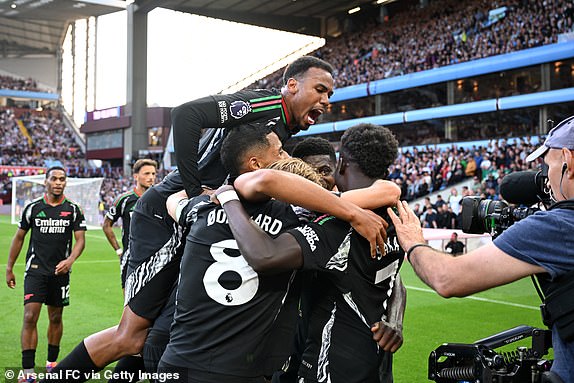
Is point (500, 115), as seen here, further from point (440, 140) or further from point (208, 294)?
point (208, 294)

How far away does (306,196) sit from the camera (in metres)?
2.48

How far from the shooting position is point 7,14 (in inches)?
2152

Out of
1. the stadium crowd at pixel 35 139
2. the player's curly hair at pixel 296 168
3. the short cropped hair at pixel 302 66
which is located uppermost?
the stadium crowd at pixel 35 139

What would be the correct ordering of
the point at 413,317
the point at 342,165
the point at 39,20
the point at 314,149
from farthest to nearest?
the point at 39,20 < the point at 413,317 < the point at 314,149 < the point at 342,165

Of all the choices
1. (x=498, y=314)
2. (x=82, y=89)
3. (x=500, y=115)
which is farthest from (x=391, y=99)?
(x=82, y=89)

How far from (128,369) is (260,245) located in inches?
101

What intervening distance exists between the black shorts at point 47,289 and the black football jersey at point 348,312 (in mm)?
4461

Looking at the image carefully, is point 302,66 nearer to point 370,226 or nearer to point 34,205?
point 370,226

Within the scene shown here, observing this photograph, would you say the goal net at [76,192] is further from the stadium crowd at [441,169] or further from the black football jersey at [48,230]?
the black football jersey at [48,230]

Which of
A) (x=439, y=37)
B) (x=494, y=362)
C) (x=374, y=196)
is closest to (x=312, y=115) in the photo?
(x=374, y=196)

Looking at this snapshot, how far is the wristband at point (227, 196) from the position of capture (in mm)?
2582

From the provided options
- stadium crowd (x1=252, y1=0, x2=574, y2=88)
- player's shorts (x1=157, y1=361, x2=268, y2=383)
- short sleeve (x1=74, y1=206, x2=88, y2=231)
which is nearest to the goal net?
stadium crowd (x1=252, y1=0, x2=574, y2=88)

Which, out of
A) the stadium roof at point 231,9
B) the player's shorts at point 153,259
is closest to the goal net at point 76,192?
the stadium roof at point 231,9

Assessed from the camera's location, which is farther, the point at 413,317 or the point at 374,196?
the point at 413,317
